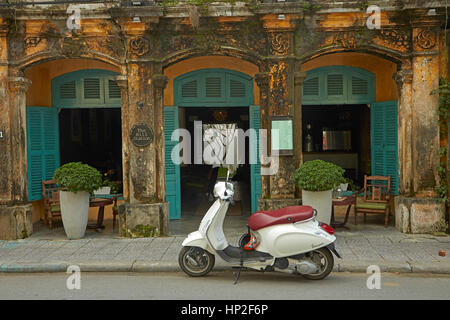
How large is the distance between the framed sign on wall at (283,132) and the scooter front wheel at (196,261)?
332 cm

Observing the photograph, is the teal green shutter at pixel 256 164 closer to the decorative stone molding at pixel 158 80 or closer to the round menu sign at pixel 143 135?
the decorative stone molding at pixel 158 80

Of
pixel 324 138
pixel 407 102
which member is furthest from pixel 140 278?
pixel 324 138

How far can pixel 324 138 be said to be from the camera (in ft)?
49.4

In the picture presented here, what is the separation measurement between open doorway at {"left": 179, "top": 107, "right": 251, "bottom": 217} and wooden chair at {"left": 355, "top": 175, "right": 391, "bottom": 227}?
10.0ft

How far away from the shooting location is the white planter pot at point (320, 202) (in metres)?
9.34

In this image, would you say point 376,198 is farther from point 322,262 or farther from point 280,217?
point 280,217

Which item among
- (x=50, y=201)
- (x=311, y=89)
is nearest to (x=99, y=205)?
(x=50, y=201)

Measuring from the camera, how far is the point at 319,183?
9094 mm

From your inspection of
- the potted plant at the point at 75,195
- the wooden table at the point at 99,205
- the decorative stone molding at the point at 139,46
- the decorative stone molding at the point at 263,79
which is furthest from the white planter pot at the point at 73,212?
the decorative stone molding at the point at 263,79

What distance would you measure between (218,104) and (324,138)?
15.5 ft

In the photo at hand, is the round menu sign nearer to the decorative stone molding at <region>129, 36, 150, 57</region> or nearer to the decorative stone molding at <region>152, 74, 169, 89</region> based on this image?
the decorative stone molding at <region>152, 74, 169, 89</region>

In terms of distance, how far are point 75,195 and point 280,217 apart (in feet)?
15.0

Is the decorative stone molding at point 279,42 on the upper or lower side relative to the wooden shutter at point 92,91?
upper

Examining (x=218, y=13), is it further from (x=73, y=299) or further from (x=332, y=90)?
(x=73, y=299)
